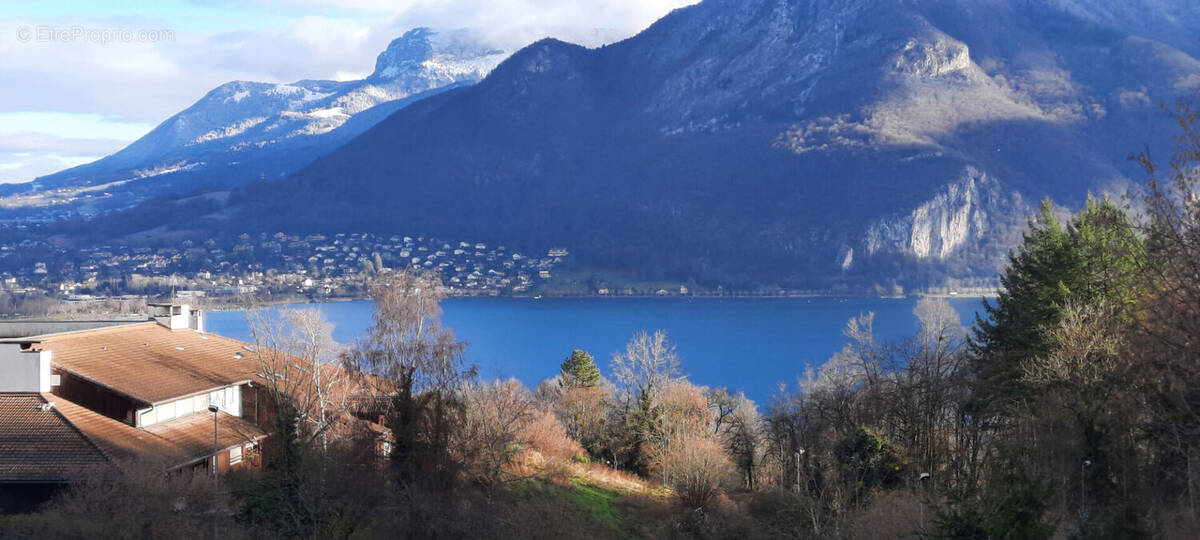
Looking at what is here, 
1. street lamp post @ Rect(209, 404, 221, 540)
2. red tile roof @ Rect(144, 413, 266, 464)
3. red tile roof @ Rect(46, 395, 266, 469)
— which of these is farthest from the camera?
red tile roof @ Rect(144, 413, 266, 464)

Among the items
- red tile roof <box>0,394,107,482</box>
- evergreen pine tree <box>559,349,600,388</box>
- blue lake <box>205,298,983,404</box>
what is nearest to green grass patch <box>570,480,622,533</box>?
red tile roof <box>0,394,107,482</box>

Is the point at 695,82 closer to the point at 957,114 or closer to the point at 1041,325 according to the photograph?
the point at 957,114

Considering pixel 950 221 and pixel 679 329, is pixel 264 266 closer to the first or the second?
pixel 679 329

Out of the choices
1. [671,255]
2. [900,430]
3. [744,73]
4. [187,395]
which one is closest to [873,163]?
[671,255]

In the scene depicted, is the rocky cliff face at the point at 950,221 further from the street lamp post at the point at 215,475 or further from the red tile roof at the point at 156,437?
the street lamp post at the point at 215,475

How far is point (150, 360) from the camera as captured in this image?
65.3 feet

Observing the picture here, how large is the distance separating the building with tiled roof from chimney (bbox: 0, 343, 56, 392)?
2 cm

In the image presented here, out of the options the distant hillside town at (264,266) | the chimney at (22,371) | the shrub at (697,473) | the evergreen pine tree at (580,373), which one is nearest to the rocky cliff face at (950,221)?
the distant hillside town at (264,266)

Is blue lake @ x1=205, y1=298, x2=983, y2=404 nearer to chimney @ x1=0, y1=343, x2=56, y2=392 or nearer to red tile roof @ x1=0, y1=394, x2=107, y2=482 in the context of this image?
chimney @ x1=0, y1=343, x2=56, y2=392

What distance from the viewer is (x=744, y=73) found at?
6905 inches

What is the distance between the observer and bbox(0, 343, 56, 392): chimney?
16578 millimetres

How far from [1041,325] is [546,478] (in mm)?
10879

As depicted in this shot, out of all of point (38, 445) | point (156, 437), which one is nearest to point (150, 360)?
point (156, 437)

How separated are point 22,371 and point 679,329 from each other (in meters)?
68.0
